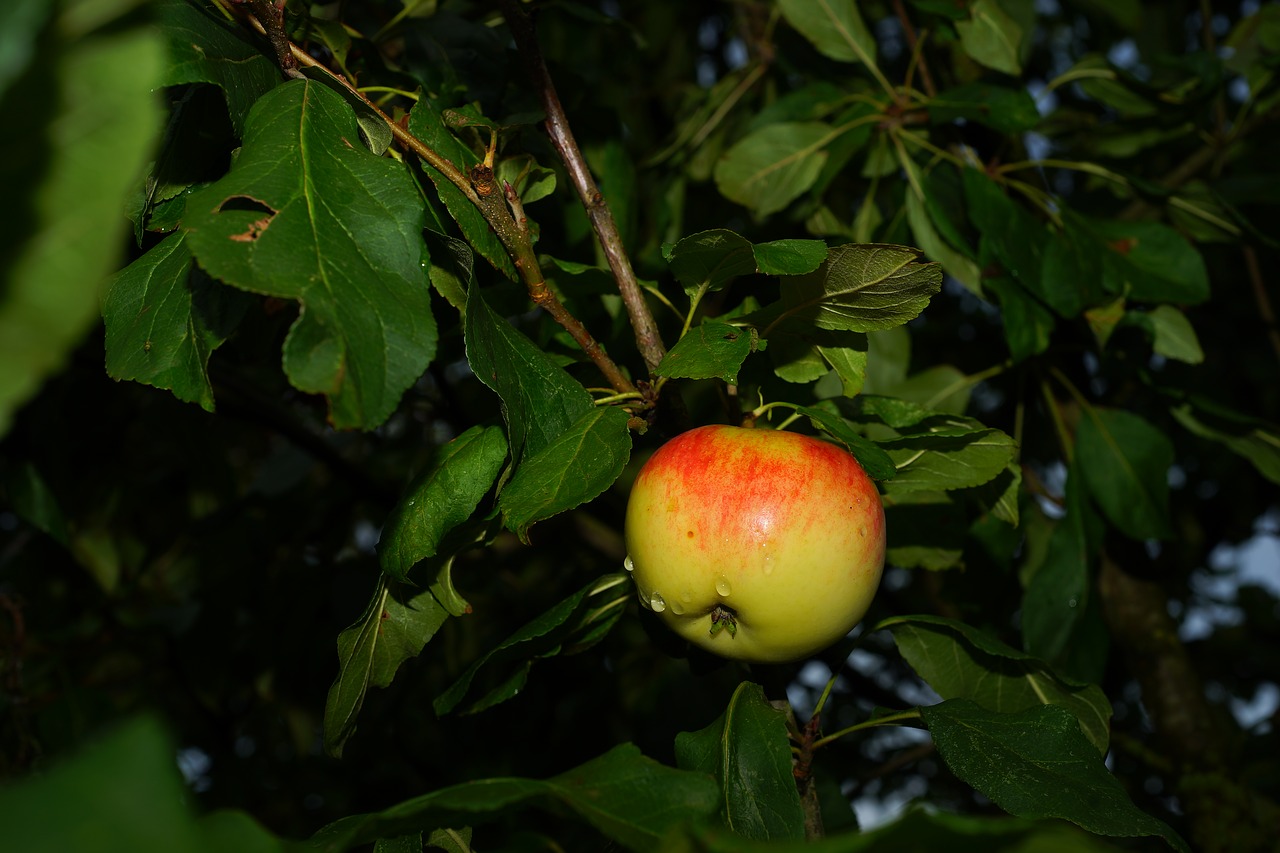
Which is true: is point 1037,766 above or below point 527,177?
below

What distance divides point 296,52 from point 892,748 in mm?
2656

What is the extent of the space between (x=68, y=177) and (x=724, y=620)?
0.74m

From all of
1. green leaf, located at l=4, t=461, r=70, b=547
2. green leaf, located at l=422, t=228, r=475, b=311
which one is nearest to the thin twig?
green leaf, located at l=422, t=228, r=475, b=311

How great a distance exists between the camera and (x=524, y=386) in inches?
39.5

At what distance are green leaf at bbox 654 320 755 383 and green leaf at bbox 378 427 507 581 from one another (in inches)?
8.0

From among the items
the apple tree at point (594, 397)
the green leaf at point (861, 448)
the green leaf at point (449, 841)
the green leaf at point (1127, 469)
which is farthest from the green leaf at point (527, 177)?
the green leaf at point (1127, 469)

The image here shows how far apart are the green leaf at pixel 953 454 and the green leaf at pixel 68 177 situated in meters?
0.85

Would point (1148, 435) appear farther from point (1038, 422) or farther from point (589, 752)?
point (589, 752)

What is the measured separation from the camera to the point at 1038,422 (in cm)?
249

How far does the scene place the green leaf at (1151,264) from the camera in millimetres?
1613

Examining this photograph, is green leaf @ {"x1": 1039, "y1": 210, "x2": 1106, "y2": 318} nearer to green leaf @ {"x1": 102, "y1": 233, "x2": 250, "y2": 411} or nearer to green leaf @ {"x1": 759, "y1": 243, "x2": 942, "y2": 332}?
green leaf @ {"x1": 759, "y1": 243, "x2": 942, "y2": 332}

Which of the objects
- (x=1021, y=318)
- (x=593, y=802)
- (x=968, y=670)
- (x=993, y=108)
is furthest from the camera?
(x=993, y=108)

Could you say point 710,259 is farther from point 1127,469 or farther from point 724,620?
point 1127,469

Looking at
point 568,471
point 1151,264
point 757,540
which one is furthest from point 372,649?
point 1151,264
